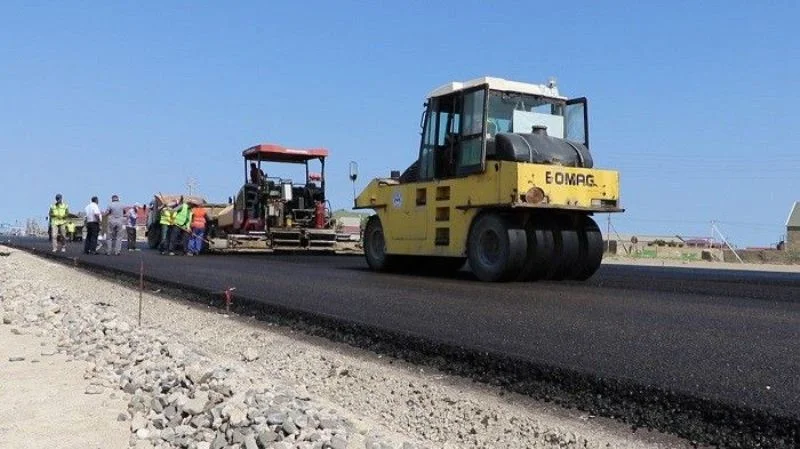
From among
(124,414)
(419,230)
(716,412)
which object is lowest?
(124,414)

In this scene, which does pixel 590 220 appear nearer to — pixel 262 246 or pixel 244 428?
pixel 244 428

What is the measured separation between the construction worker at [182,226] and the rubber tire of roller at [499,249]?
37.8 feet

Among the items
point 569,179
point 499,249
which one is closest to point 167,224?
point 499,249

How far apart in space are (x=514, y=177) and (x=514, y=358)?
5079 millimetres

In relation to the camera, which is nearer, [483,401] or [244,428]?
[244,428]

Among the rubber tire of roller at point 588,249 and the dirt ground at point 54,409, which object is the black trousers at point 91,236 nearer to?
the rubber tire of roller at point 588,249

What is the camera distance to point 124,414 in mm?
4285

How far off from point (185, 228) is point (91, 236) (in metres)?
2.24

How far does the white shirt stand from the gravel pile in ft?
40.6

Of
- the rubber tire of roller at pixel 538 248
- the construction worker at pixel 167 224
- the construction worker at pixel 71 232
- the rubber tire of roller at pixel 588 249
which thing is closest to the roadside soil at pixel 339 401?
the rubber tire of roller at pixel 538 248

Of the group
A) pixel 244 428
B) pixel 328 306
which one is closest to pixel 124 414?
pixel 244 428

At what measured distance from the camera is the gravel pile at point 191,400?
11.5 ft

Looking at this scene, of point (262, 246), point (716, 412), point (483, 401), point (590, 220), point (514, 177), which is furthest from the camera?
point (262, 246)

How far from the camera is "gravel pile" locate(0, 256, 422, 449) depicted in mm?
3508
